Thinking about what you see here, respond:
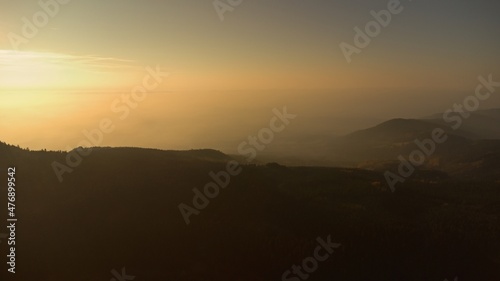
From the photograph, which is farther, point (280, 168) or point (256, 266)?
point (280, 168)

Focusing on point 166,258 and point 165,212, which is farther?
point 165,212

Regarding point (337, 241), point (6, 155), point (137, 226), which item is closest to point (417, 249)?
point (337, 241)

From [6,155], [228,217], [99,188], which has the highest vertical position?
[6,155]

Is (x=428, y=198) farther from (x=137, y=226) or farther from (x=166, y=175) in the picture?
(x=137, y=226)

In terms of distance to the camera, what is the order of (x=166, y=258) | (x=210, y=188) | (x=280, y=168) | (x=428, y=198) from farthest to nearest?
(x=280, y=168) → (x=428, y=198) → (x=210, y=188) → (x=166, y=258)

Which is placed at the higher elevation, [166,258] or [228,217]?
[228,217]

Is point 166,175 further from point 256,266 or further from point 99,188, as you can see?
point 256,266

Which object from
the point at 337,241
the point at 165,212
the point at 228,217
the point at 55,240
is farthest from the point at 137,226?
the point at 337,241

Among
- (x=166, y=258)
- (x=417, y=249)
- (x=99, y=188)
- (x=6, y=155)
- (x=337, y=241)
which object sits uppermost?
(x=6, y=155)

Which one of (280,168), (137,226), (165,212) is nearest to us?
(137,226)
